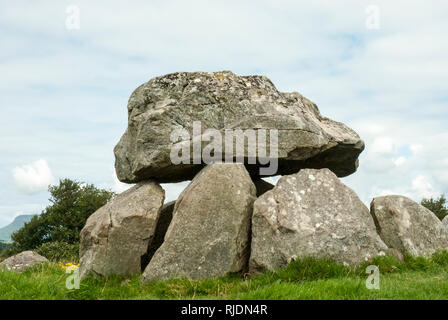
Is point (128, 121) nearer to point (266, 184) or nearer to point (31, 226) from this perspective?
point (266, 184)

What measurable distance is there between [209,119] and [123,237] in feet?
11.7

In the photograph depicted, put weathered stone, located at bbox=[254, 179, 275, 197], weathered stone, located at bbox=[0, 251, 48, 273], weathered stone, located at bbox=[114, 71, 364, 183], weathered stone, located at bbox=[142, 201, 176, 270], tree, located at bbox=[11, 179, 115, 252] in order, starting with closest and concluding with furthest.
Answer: weathered stone, located at bbox=[114, 71, 364, 183]
weathered stone, located at bbox=[142, 201, 176, 270]
weathered stone, located at bbox=[254, 179, 275, 197]
weathered stone, located at bbox=[0, 251, 48, 273]
tree, located at bbox=[11, 179, 115, 252]

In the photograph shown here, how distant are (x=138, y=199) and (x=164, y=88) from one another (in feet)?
9.62

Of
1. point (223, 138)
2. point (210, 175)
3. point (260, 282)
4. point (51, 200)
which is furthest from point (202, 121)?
point (51, 200)

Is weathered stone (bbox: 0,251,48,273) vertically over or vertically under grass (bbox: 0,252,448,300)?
under

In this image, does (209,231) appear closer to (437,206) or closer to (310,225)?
(310,225)

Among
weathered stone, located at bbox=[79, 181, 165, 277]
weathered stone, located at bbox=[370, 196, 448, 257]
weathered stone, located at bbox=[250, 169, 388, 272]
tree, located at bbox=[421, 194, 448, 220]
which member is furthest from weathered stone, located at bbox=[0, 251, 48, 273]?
tree, located at bbox=[421, 194, 448, 220]

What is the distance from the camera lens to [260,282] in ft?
29.5

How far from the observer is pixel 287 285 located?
809cm

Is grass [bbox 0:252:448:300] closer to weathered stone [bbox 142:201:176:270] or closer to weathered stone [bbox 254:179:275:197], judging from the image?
weathered stone [bbox 142:201:176:270]

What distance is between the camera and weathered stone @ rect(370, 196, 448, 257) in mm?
11438

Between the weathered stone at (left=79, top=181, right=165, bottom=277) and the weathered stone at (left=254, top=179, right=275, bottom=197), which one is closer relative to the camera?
the weathered stone at (left=79, top=181, right=165, bottom=277)

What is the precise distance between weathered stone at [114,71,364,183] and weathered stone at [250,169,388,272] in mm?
1495

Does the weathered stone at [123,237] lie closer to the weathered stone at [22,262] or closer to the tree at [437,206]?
the weathered stone at [22,262]
